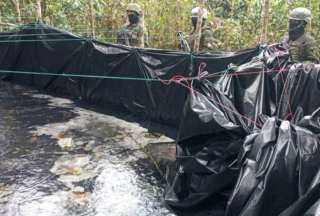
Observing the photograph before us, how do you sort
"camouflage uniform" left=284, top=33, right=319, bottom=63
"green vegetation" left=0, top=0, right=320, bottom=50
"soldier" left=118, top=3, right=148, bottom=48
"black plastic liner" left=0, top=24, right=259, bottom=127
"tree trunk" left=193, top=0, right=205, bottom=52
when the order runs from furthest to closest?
"green vegetation" left=0, top=0, right=320, bottom=50 → "soldier" left=118, top=3, right=148, bottom=48 → "tree trunk" left=193, top=0, right=205, bottom=52 → "black plastic liner" left=0, top=24, right=259, bottom=127 → "camouflage uniform" left=284, top=33, right=319, bottom=63

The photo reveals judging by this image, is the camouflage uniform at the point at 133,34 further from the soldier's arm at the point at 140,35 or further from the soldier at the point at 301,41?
the soldier at the point at 301,41

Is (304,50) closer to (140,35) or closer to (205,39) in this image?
(205,39)

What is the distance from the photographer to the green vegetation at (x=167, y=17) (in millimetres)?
9922

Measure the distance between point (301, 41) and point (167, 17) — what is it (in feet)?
17.4

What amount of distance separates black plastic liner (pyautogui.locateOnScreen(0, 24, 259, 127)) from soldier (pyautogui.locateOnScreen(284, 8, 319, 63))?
623mm

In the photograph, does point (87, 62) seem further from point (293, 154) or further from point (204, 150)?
point (293, 154)

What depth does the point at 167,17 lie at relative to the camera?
1052 cm

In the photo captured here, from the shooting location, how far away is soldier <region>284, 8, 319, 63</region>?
5.59m

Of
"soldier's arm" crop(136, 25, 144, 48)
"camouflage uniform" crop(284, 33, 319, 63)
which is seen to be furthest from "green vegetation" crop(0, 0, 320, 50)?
"camouflage uniform" crop(284, 33, 319, 63)

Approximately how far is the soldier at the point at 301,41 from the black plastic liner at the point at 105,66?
2.04ft

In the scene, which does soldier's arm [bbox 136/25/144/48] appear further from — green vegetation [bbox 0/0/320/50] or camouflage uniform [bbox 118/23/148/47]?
green vegetation [bbox 0/0/320/50]

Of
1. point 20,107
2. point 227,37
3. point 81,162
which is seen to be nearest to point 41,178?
point 81,162

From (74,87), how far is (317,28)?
16.9ft

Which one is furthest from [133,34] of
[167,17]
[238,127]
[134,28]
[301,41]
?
A: [238,127]
